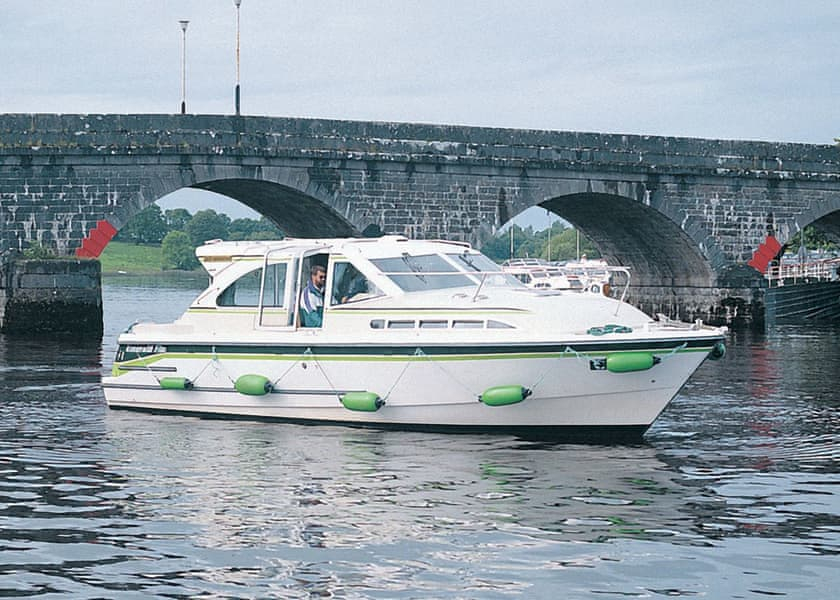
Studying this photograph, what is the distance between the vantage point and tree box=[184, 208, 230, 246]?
470 ft

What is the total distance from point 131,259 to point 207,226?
25.7 metres

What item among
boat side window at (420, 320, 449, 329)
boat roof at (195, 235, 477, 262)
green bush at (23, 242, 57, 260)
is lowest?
boat side window at (420, 320, 449, 329)

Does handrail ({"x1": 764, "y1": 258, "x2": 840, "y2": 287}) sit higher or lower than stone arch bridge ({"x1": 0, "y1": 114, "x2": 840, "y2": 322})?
lower

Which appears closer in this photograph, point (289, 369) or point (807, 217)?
point (289, 369)

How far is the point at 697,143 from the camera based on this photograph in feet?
138

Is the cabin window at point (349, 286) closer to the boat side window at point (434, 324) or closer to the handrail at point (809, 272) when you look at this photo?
the boat side window at point (434, 324)

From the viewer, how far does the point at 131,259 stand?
406 ft

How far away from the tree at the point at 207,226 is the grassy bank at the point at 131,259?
322 inches

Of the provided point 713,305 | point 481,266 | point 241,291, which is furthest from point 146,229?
point 481,266

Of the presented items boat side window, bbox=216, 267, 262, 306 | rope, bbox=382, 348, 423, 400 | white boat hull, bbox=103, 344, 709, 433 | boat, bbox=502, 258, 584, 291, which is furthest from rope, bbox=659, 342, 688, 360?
boat side window, bbox=216, 267, 262, 306

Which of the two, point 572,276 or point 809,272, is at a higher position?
point 809,272

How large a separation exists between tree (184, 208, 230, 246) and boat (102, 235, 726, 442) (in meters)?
123

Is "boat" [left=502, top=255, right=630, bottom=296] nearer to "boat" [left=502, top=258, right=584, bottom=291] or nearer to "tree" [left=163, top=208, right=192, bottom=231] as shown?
"boat" [left=502, top=258, right=584, bottom=291]

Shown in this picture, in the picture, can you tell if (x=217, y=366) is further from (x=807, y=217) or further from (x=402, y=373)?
(x=807, y=217)
